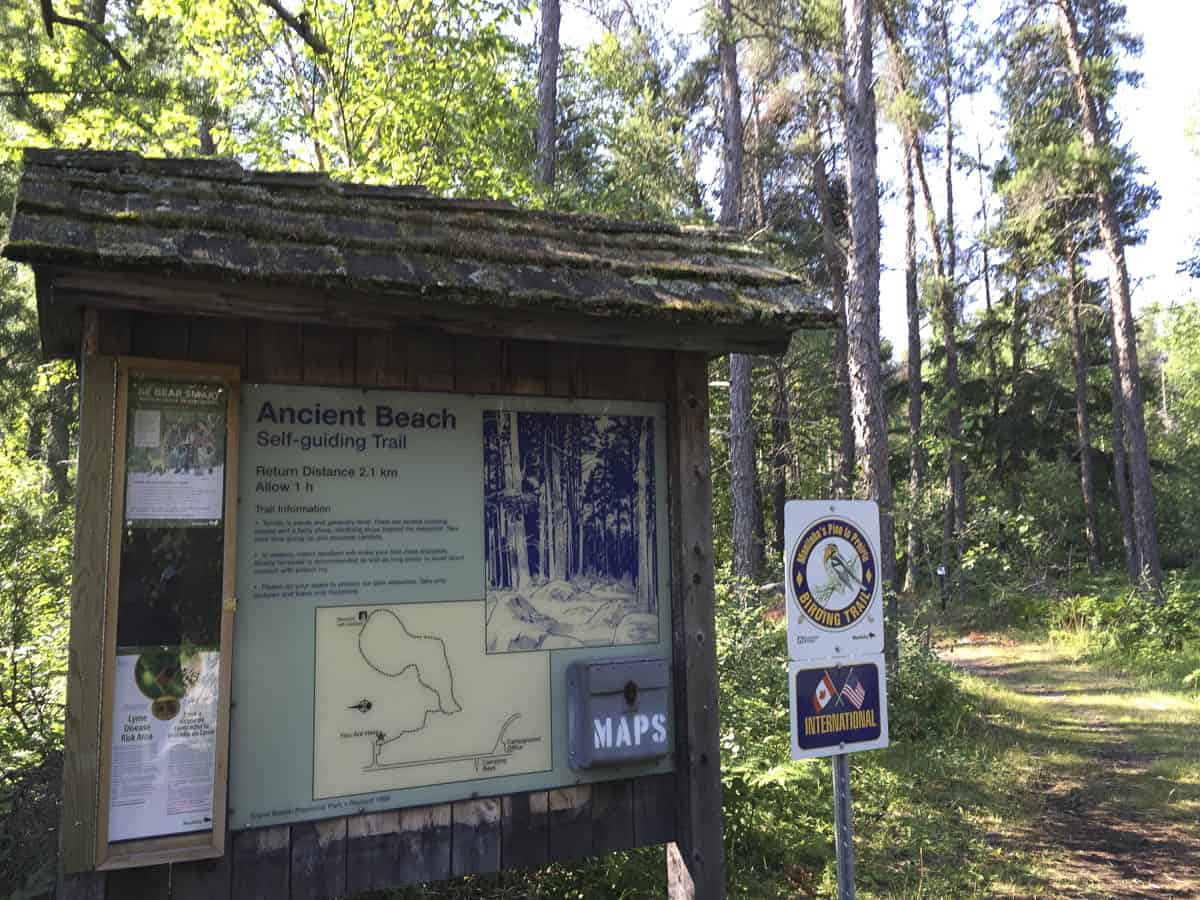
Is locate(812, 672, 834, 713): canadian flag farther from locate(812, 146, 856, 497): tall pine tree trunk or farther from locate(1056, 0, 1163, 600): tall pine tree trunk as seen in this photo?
locate(812, 146, 856, 497): tall pine tree trunk

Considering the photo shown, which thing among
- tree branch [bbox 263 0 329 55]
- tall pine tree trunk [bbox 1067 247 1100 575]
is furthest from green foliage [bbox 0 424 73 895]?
tall pine tree trunk [bbox 1067 247 1100 575]

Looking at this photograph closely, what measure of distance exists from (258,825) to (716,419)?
57.2 ft

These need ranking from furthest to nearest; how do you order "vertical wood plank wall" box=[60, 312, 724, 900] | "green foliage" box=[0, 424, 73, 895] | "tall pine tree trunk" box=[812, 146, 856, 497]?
1. "tall pine tree trunk" box=[812, 146, 856, 497]
2. "green foliage" box=[0, 424, 73, 895]
3. "vertical wood plank wall" box=[60, 312, 724, 900]

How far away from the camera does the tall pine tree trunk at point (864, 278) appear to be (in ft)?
30.9

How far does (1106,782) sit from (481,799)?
6667 millimetres

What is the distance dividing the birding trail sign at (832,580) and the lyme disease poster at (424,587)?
0.78m

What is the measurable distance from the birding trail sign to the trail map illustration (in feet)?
3.58

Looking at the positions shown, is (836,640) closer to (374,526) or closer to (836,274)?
(374,526)

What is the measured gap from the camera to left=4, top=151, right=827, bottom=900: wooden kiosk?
2.99 metres

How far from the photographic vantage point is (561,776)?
11.8ft

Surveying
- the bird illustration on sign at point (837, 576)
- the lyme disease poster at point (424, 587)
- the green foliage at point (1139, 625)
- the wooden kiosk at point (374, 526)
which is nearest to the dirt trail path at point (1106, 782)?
the green foliage at point (1139, 625)

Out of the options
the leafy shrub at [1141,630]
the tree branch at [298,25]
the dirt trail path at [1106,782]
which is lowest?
the dirt trail path at [1106,782]

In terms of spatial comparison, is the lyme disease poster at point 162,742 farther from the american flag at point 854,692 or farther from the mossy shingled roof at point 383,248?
the american flag at point 854,692

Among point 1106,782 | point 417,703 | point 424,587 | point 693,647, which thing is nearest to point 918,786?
point 1106,782
